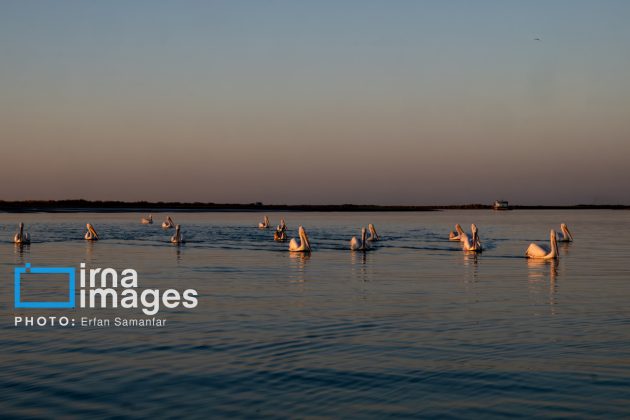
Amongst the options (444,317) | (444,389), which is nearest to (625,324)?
(444,317)

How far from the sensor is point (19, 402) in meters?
8.92

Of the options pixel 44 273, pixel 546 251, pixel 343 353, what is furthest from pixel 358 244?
pixel 343 353

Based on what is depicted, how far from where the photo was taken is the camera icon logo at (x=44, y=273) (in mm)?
16344

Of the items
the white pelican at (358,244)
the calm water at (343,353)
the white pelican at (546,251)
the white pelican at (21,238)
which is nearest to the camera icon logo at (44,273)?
the calm water at (343,353)

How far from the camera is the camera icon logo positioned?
1634cm

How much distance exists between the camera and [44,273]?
76.4ft

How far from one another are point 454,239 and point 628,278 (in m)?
22.4

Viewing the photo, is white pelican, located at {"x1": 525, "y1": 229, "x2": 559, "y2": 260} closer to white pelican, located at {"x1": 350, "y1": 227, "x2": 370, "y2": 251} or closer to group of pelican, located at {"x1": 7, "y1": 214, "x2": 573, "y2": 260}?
group of pelican, located at {"x1": 7, "y1": 214, "x2": 573, "y2": 260}

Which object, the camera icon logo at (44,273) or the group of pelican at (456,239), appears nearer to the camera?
the camera icon logo at (44,273)

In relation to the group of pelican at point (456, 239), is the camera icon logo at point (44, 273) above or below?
below

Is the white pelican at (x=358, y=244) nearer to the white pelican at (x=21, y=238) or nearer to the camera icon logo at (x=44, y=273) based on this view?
the camera icon logo at (x=44, y=273)

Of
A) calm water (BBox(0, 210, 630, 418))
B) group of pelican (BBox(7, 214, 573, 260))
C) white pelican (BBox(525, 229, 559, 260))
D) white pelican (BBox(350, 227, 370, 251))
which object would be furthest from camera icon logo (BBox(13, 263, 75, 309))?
white pelican (BBox(525, 229, 559, 260))

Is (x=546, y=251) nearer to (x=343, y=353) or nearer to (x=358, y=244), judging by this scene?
(x=358, y=244)

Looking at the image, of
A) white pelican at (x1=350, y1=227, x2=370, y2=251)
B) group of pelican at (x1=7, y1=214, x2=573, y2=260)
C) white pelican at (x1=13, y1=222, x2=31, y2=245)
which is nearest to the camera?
group of pelican at (x1=7, y1=214, x2=573, y2=260)
